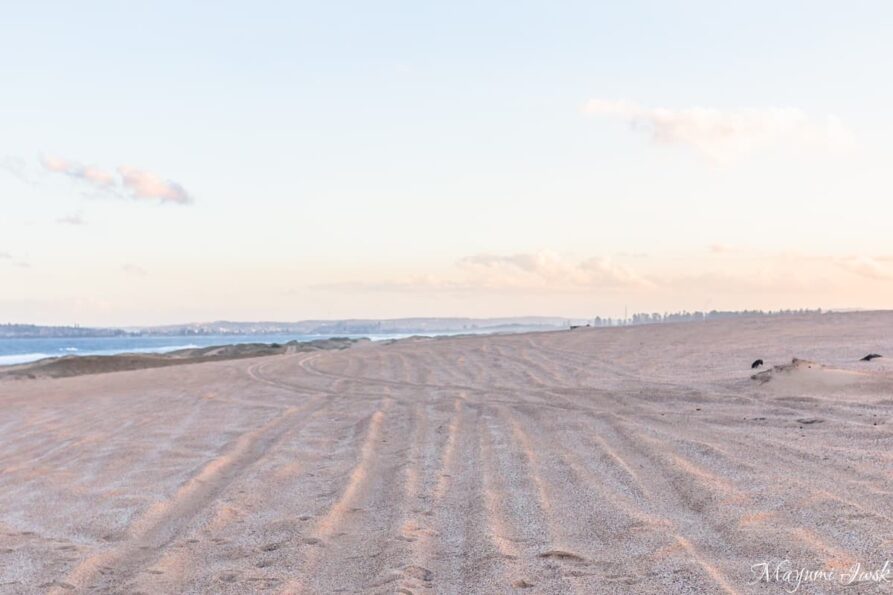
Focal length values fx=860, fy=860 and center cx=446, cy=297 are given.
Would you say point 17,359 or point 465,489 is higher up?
point 465,489

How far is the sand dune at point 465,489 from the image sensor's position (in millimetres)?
3939

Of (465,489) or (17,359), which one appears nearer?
(465,489)

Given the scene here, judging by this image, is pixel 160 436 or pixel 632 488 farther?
pixel 160 436

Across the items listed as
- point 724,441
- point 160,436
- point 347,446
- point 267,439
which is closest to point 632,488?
point 724,441

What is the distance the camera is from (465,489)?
5.61 meters

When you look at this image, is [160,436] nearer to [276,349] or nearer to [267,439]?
[267,439]

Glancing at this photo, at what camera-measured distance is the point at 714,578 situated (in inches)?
140

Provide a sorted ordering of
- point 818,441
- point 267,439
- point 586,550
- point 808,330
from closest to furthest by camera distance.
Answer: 1. point 586,550
2. point 818,441
3. point 267,439
4. point 808,330

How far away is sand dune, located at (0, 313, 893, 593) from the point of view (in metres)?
3.94

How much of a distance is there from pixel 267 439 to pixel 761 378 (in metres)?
5.99

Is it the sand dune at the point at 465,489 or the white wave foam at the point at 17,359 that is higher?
the sand dune at the point at 465,489

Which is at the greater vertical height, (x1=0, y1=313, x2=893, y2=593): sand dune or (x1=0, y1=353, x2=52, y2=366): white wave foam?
(x1=0, y1=313, x2=893, y2=593): sand dune

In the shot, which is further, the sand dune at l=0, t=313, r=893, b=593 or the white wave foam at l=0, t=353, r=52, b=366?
the white wave foam at l=0, t=353, r=52, b=366

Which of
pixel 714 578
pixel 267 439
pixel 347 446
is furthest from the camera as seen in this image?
pixel 267 439
